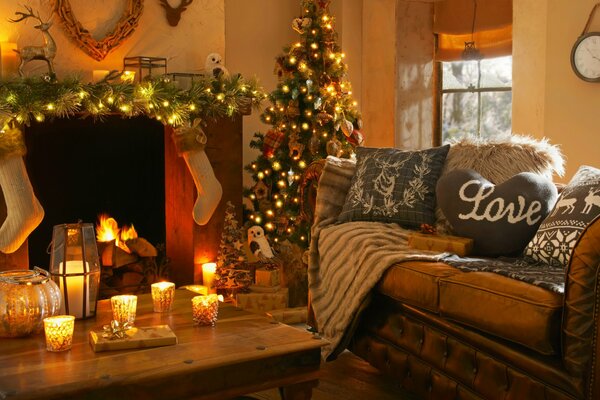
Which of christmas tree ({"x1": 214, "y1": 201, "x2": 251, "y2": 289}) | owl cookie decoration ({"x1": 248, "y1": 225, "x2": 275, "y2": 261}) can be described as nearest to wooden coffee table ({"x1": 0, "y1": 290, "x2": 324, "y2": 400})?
christmas tree ({"x1": 214, "y1": 201, "x2": 251, "y2": 289})

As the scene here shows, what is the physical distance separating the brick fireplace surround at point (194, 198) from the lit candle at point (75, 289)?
1924 mm

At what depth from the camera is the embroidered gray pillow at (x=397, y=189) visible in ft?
10.8

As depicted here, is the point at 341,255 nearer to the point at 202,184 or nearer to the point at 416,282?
the point at 416,282

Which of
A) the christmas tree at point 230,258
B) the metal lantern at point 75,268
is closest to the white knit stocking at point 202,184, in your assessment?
the christmas tree at point 230,258

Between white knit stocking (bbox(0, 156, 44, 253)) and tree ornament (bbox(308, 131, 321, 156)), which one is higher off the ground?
tree ornament (bbox(308, 131, 321, 156))

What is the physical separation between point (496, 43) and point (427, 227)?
2.60 metres

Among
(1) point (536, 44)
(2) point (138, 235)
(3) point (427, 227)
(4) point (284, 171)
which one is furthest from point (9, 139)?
(1) point (536, 44)

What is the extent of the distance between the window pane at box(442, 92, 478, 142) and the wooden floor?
2646mm

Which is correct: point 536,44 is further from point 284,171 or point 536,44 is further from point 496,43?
point 284,171

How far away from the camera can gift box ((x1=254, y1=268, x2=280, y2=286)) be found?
14.0ft

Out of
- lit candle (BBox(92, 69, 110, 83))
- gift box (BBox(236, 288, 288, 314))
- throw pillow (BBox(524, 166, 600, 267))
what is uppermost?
lit candle (BBox(92, 69, 110, 83))

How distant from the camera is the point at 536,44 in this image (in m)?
4.52

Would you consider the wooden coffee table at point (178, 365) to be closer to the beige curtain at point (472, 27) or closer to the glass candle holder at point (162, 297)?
the glass candle holder at point (162, 297)

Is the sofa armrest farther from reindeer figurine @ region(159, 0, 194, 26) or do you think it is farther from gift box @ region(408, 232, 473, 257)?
reindeer figurine @ region(159, 0, 194, 26)
